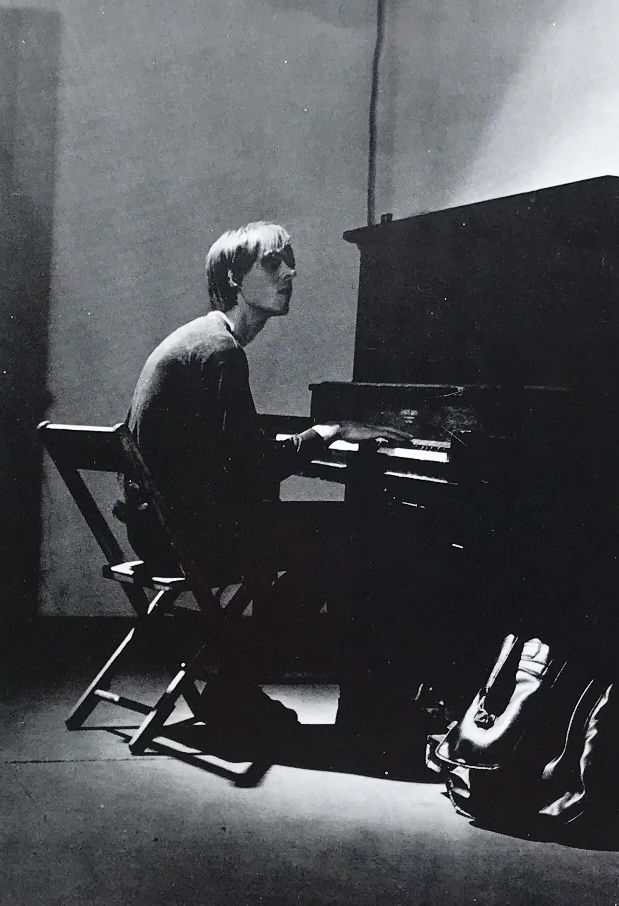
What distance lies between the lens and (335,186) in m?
4.85

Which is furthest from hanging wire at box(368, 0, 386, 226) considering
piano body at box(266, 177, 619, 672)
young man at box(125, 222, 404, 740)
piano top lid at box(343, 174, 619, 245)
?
young man at box(125, 222, 404, 740)

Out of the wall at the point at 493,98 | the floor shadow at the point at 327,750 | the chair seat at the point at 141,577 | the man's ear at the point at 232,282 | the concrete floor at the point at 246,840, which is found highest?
the wall at the point at 493,98

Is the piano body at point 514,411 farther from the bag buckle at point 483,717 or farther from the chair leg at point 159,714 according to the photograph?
the chair leg at point 159,714

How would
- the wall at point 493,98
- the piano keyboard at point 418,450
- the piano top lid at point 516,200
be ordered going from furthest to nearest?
1. the wall at point 493,98
2. the piano keyboard at point 418,450
3. the piano top lid at point 516,200

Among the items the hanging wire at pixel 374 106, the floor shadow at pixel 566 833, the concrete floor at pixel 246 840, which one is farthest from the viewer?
the hanging wire at pixel 374 106

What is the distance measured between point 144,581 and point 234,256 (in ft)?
4.10

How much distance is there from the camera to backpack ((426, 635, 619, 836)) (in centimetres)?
243

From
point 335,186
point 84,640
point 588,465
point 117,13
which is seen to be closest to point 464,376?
point 588,465

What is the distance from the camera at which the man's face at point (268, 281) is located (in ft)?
11.8

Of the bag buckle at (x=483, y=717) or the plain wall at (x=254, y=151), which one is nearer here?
the bag buckle at (x=483, y=717)

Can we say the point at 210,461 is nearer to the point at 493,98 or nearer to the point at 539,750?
the point at 539,750

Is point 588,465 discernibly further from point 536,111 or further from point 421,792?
point 536,111

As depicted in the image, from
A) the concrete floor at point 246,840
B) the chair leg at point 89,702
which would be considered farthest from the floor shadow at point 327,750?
the chair leg at point 89,702

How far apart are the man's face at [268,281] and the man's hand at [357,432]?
0.51 meters
